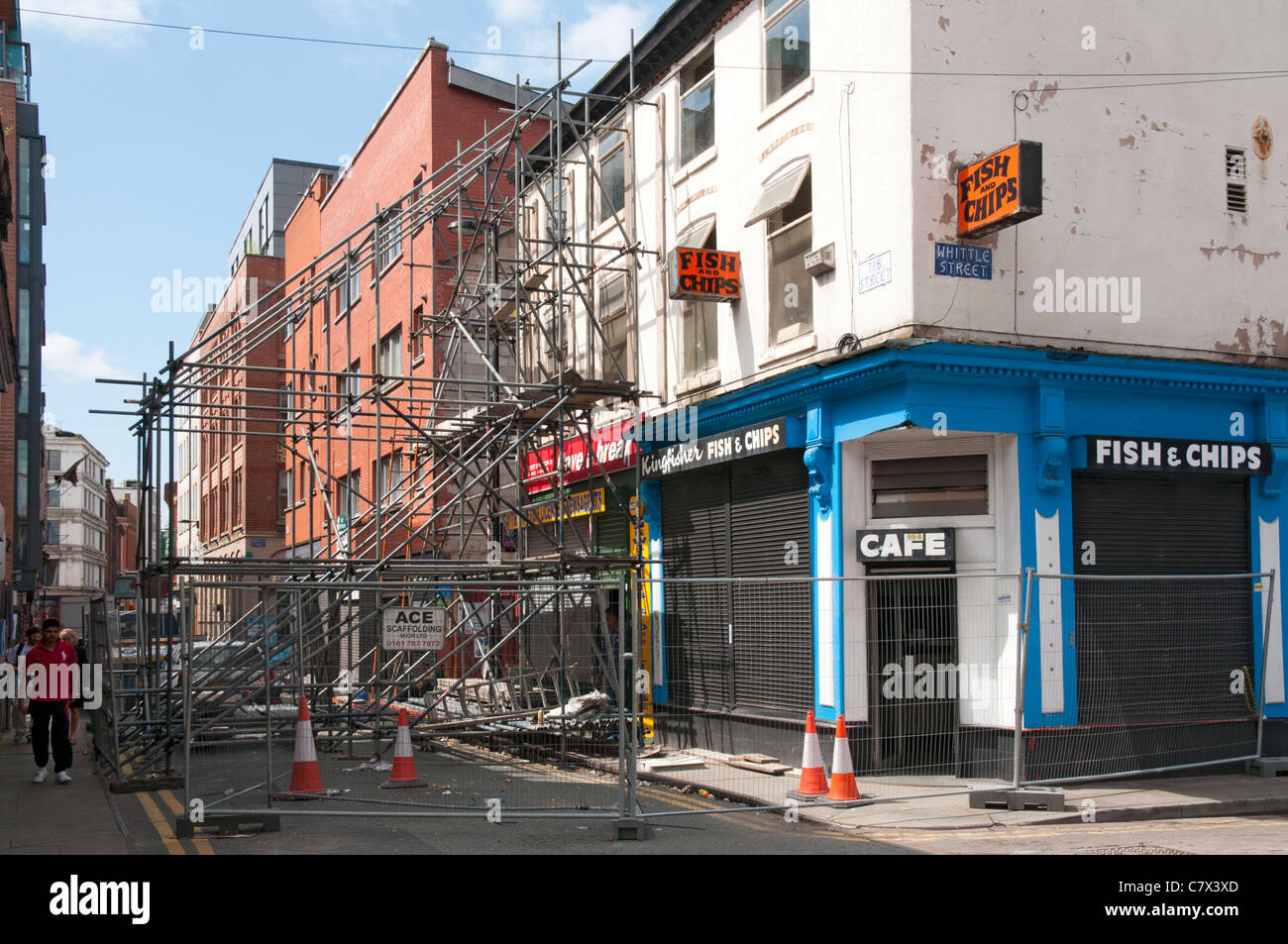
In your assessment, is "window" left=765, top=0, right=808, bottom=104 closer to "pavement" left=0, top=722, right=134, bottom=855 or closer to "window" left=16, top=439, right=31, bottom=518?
"pavement" left=0, top=722, right=134, bottom=855

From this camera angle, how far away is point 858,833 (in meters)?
9.80

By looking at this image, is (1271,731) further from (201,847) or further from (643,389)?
(201,847)

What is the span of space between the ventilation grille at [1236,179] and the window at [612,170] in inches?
340

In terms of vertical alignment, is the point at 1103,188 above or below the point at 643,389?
above

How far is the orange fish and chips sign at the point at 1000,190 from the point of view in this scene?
37.4ft

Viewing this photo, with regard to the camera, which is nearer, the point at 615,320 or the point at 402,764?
the point at 402,764

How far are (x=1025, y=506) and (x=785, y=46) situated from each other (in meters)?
6.51

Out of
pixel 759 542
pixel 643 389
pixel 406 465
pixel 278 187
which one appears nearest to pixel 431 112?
pixel 406 465

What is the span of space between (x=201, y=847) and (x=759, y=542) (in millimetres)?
7903

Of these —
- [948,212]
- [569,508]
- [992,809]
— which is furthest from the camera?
[569,508]

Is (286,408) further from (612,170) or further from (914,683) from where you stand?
(914,683)

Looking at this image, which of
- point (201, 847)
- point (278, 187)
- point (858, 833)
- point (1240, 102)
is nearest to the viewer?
point (201, 847)

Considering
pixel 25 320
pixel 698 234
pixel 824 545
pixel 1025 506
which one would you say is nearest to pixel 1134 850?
pixel 1025 506

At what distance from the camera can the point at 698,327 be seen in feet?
54.5
